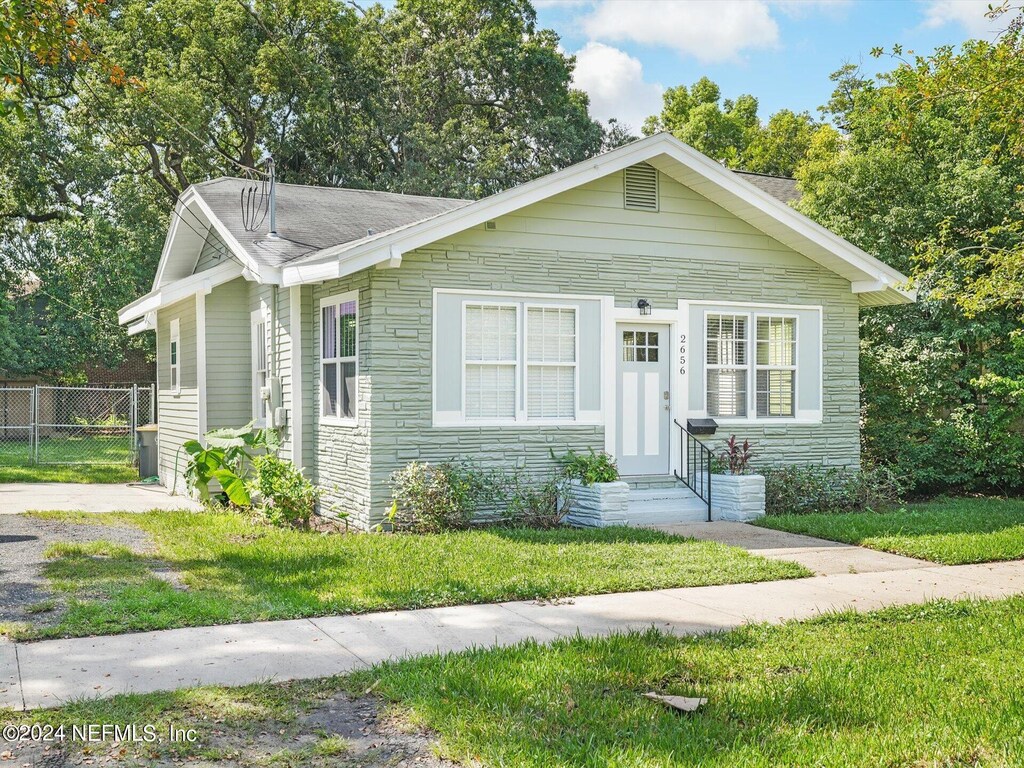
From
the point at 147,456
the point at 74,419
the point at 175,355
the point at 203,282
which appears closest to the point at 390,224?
the point at 203,282

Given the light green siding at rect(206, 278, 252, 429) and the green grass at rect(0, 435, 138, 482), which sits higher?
the light green siding at rect(206, 278, 252, 429)

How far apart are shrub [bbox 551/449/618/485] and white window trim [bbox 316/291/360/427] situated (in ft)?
→ 8.17

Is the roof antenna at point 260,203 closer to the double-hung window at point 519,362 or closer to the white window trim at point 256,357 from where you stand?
the white window trim at point 256,357

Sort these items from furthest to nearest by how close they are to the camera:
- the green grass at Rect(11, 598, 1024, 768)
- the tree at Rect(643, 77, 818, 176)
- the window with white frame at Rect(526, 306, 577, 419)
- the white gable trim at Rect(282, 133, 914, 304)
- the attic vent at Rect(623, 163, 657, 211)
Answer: the tree at Rect(643, 77, 818, 176), the attic vent at Rect(623, 163, 657, 211), the window with white frame at Rect(526, 306, 577, 419), the white gable trim at Rect(282, 133, 914, 304), the green grass at Rect(11, 598, 1024, 768)

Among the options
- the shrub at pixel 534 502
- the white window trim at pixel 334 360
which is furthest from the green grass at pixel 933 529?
the white window trim at pixel 334 360

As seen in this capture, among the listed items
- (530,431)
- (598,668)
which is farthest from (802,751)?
(530,431)

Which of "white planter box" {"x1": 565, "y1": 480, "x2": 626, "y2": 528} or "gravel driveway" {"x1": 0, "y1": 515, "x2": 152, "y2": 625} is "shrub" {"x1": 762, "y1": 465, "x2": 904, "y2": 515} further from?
"gravel driveway" {"x1": 0, "y1": 515, "x2": 152, "y2": 625}

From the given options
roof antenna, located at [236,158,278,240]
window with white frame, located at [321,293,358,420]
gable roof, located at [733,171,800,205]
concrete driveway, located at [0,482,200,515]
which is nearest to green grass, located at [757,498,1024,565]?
window with white frame, located at [321,293,358,420]

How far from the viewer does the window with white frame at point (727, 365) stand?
12969 mm

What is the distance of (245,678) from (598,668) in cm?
199

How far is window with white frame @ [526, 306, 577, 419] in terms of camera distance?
11.9 metres

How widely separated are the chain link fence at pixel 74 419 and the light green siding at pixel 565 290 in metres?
15.6

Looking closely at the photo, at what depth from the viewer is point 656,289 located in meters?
12.5

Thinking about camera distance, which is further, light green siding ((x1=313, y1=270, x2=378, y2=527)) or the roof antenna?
the roof antenna
